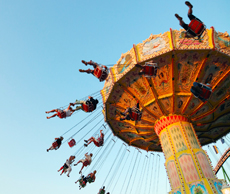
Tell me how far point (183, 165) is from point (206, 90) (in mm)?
3601

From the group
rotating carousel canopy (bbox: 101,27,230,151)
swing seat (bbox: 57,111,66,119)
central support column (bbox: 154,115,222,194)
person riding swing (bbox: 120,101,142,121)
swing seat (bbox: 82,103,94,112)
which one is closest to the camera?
central support column (bbox: 154,115,222,194)

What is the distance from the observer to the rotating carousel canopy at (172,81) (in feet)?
32.2

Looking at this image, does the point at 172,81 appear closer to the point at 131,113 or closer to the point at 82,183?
the point at 131,113

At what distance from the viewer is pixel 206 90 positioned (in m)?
8.70

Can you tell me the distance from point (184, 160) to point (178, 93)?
3.37 meters

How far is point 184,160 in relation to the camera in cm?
970

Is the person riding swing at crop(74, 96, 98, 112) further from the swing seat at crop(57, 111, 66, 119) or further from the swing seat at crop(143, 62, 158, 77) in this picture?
the swing seat at crop(143, 62, 158, 77)

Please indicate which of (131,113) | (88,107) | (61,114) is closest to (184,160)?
(131,113)

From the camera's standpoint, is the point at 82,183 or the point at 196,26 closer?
the point at 196,26

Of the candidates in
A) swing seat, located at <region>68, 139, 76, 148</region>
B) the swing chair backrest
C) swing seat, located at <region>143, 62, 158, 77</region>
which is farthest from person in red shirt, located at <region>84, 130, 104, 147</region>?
swing seat, located at <region>143, 62, 158, 77</region>

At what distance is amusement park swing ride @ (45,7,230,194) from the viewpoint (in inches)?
369

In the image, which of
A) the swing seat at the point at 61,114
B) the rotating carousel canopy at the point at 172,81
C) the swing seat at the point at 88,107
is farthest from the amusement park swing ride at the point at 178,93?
the swing seat at the point at 61,114

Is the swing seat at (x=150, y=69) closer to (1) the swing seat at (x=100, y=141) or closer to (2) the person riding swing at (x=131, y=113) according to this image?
(2) the person riding swing at (x=131, y=113)

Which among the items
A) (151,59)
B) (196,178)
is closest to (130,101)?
(151,59)
